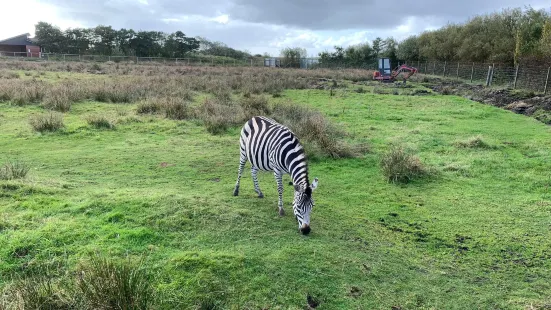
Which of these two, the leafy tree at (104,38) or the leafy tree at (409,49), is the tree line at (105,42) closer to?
the leafy tree at (104,38)

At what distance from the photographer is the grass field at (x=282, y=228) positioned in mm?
3906

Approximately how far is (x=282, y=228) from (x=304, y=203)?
21.5 inches

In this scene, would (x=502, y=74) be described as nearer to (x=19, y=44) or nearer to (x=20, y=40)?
(x=19, y=44)

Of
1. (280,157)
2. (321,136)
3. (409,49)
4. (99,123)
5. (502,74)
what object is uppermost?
(409,49)

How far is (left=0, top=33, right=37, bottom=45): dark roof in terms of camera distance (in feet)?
210

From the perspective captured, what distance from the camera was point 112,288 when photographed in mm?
3182

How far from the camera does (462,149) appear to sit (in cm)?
959

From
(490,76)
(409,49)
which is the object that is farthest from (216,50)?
(490,76)

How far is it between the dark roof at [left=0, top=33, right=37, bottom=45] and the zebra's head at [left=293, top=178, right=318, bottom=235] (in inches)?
3018

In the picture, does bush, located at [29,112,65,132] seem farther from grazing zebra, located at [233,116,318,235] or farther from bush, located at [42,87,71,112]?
grazing zebra, located at [233,116,318,235]

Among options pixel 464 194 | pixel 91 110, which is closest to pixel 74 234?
pixel 464 194

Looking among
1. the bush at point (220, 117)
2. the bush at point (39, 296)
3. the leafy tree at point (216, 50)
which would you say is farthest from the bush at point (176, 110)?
the leafy tree at point (216, 50)

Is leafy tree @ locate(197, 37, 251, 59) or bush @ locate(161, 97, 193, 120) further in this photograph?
leafy tree @ locate(197, 37, 251, 59)

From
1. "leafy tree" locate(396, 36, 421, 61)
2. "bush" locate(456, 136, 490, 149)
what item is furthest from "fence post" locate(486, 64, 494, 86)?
"leafy tree" locate(396, 36, 421, 61)
